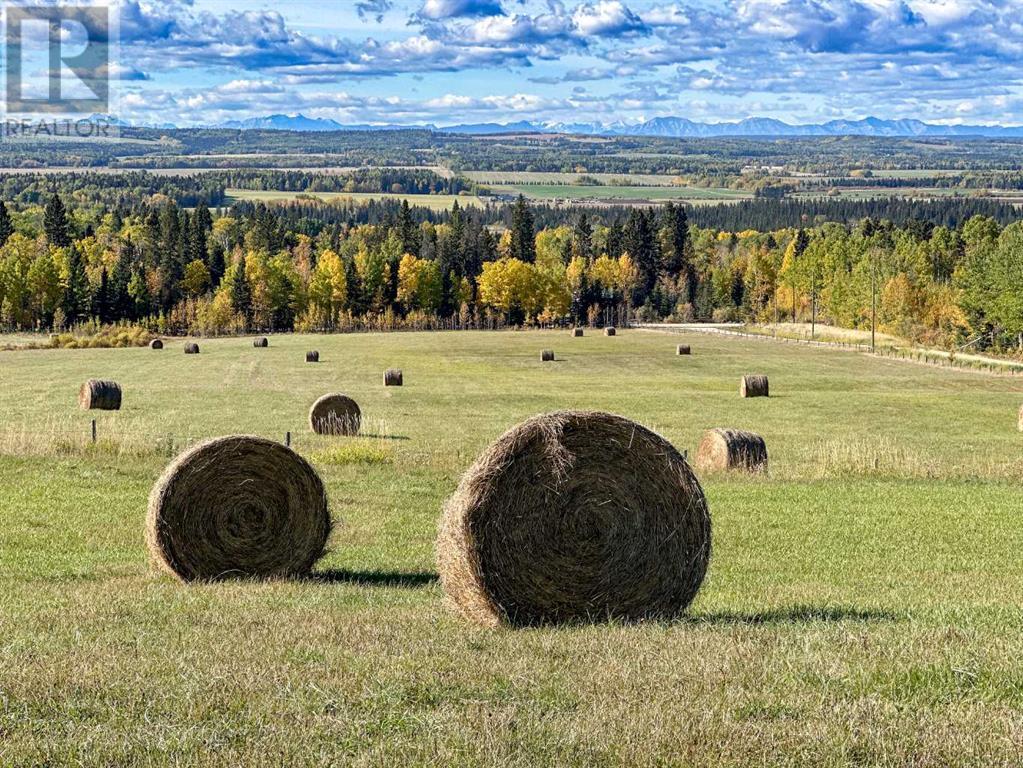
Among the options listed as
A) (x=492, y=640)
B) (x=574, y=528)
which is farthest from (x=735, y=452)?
(x=492, y=640)

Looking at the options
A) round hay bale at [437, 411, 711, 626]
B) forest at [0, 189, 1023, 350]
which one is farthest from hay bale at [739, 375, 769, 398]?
forest at [0, 189, 1023, 350]

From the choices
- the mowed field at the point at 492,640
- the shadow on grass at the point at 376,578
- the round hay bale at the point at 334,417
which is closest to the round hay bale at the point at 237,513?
the shadow on grass at the point at 376,578

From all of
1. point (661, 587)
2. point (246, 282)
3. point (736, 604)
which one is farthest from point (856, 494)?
point (246, 282)

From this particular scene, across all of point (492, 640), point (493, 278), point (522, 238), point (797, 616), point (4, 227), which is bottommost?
point (797, 616)

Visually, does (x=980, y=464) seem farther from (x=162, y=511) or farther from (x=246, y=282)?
(x=246, y=282)

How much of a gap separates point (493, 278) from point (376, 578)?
441 feet

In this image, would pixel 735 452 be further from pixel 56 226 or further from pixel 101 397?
pixel 56 226

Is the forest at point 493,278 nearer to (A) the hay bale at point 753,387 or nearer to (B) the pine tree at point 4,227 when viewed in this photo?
(B) the pine tree at point 4,227

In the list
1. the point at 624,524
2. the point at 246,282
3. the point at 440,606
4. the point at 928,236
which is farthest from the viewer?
the point at 928,236

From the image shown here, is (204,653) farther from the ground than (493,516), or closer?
closer

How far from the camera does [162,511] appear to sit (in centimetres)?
1472

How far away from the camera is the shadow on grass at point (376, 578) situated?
1493cm

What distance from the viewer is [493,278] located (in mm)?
149125

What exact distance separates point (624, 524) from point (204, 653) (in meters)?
4.21
